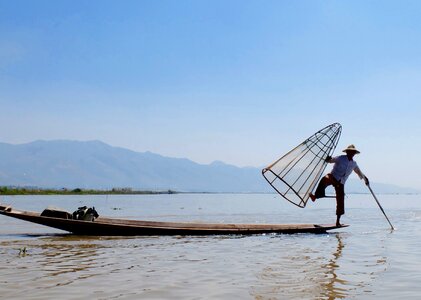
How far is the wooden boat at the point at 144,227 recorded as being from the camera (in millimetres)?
12094

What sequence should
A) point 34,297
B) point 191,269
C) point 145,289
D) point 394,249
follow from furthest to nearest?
point 394,249
point 191,269
point 145,289
point 34,297

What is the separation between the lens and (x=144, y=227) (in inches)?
496

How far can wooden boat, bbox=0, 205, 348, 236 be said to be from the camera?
12094mm

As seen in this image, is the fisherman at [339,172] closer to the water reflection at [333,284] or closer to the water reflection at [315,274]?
the water reflection at [315,274]

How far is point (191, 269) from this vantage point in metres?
7.77

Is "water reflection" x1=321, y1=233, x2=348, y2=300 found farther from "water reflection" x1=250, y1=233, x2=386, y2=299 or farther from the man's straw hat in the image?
the man's straw hat

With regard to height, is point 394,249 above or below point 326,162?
below

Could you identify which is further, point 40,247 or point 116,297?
point 40,247

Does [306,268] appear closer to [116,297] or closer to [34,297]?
[116,297]

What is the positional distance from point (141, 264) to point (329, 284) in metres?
3.22

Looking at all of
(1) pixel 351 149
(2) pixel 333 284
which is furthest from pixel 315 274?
(1) pixel 351 149

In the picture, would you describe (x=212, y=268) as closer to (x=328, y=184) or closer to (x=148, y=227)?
(x=148, y=227)

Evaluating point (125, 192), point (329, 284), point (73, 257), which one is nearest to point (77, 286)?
point (73, 257)

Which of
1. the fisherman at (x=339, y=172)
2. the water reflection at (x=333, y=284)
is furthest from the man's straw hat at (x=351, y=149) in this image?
the water reflection at (x=333, y=284)
